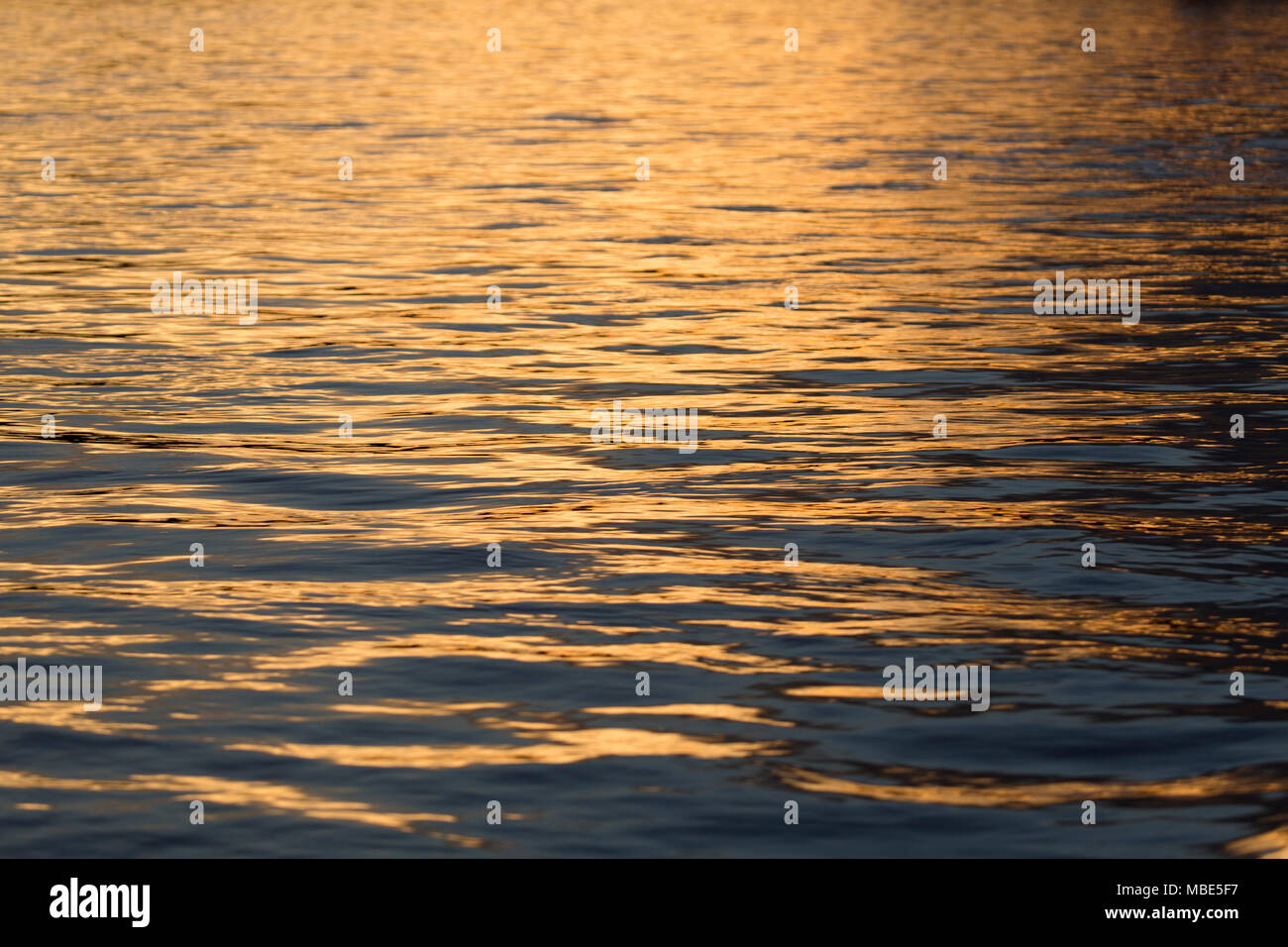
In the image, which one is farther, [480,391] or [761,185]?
[761,185]

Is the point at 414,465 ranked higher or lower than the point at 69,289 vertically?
lower

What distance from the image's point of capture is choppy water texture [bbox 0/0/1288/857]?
28.9 ft

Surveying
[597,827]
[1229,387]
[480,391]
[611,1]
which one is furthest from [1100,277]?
[611,1]

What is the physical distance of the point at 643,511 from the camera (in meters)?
13.4

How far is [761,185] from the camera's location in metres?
33.1

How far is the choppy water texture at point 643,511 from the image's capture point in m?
8.80

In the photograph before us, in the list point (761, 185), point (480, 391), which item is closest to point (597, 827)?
point (480, 391)

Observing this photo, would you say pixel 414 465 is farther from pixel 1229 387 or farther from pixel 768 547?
pixel 1229 387

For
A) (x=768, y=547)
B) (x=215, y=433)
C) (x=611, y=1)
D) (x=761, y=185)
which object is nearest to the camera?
(x=768, y=547)
